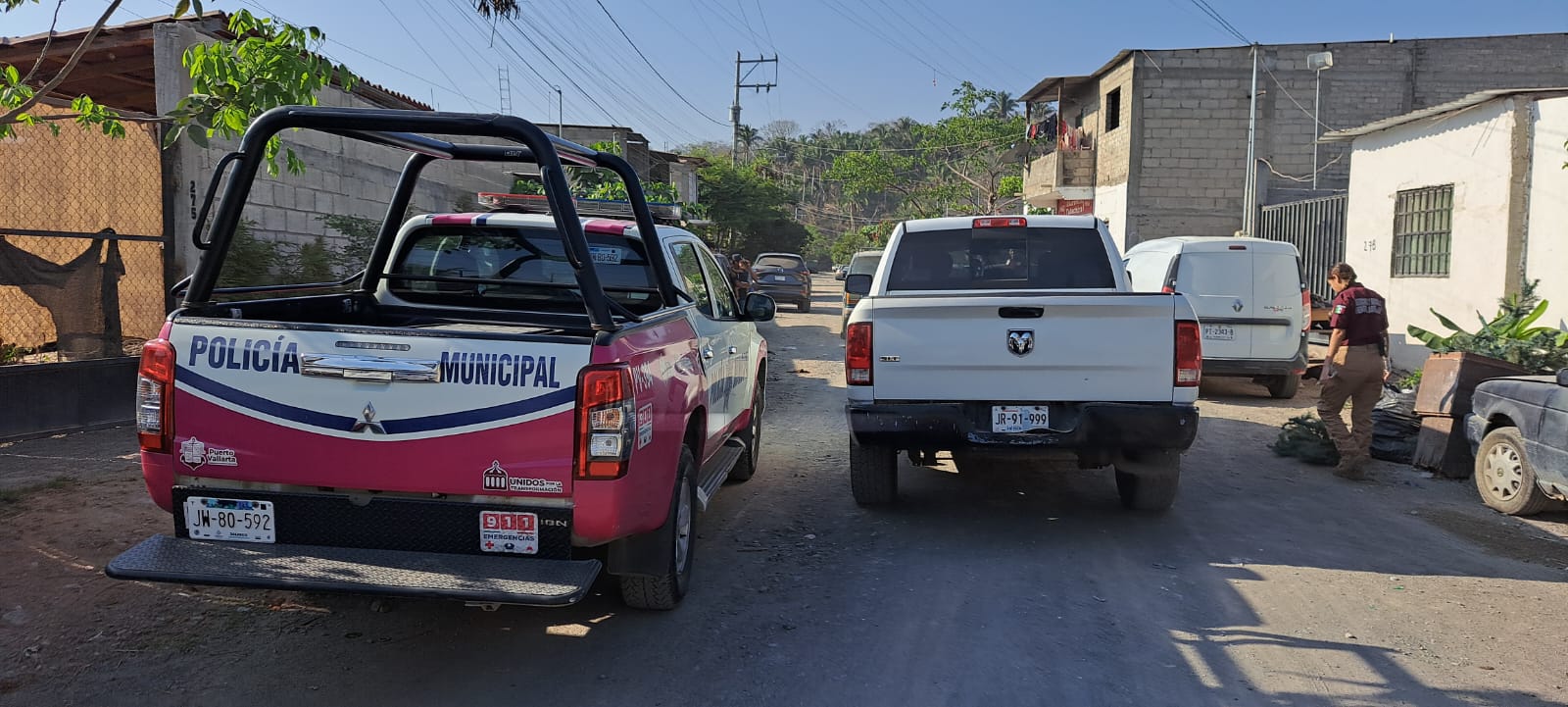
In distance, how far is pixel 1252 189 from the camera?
19984 millimetres

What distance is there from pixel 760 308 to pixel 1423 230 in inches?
435

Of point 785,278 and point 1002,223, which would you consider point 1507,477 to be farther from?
point 785,278

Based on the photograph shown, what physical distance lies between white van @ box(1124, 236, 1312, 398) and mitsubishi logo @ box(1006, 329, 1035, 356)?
658 centimetres

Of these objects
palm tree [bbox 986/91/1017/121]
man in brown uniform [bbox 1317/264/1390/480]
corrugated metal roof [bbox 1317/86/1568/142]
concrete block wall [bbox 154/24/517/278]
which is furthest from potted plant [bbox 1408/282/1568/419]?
palm tree [bbox 986/91/1017/121]

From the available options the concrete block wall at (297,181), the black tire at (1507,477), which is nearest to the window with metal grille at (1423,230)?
the black tire at (1507,477)

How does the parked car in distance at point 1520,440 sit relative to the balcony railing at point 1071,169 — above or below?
below

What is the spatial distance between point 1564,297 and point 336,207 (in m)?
13.7

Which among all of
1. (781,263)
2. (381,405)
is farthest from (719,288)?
(781,263)

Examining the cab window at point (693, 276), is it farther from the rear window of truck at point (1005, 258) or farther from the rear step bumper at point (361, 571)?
the rear step bumper at point (361, 571)

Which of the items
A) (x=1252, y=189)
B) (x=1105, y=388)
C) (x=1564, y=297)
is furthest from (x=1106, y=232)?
(x=1252, y=189)

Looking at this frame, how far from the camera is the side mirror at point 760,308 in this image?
641 cm

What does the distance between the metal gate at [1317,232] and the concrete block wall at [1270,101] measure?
5.81 meters

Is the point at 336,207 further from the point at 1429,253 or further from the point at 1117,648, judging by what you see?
the point at 1429,253

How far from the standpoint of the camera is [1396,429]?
8.66 m
